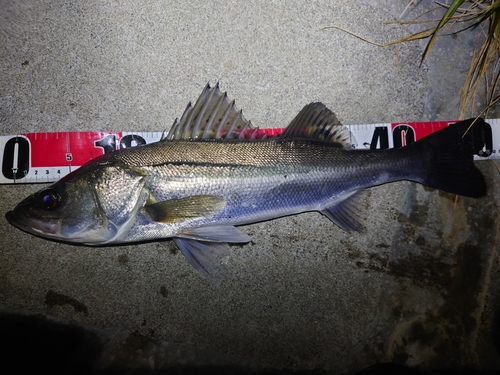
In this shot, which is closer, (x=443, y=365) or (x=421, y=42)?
(x=443, y=365)

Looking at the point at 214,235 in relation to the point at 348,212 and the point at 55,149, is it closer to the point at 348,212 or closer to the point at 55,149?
the point at 348,212

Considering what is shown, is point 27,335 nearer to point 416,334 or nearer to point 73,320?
point 73,320

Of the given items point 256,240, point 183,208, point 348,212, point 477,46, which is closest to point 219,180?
point 183,208

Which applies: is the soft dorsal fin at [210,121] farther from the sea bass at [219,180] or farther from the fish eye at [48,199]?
the fish eye at [48,199]

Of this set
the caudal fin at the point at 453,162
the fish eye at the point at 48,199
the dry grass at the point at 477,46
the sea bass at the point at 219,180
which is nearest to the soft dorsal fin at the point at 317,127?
the sea bass at the point at 219,180

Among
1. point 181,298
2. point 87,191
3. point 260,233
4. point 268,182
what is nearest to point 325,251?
point 260,233

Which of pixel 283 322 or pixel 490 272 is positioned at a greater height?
pixel 490 272

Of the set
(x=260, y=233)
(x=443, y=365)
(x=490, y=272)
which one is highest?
(x=260, y=233)
